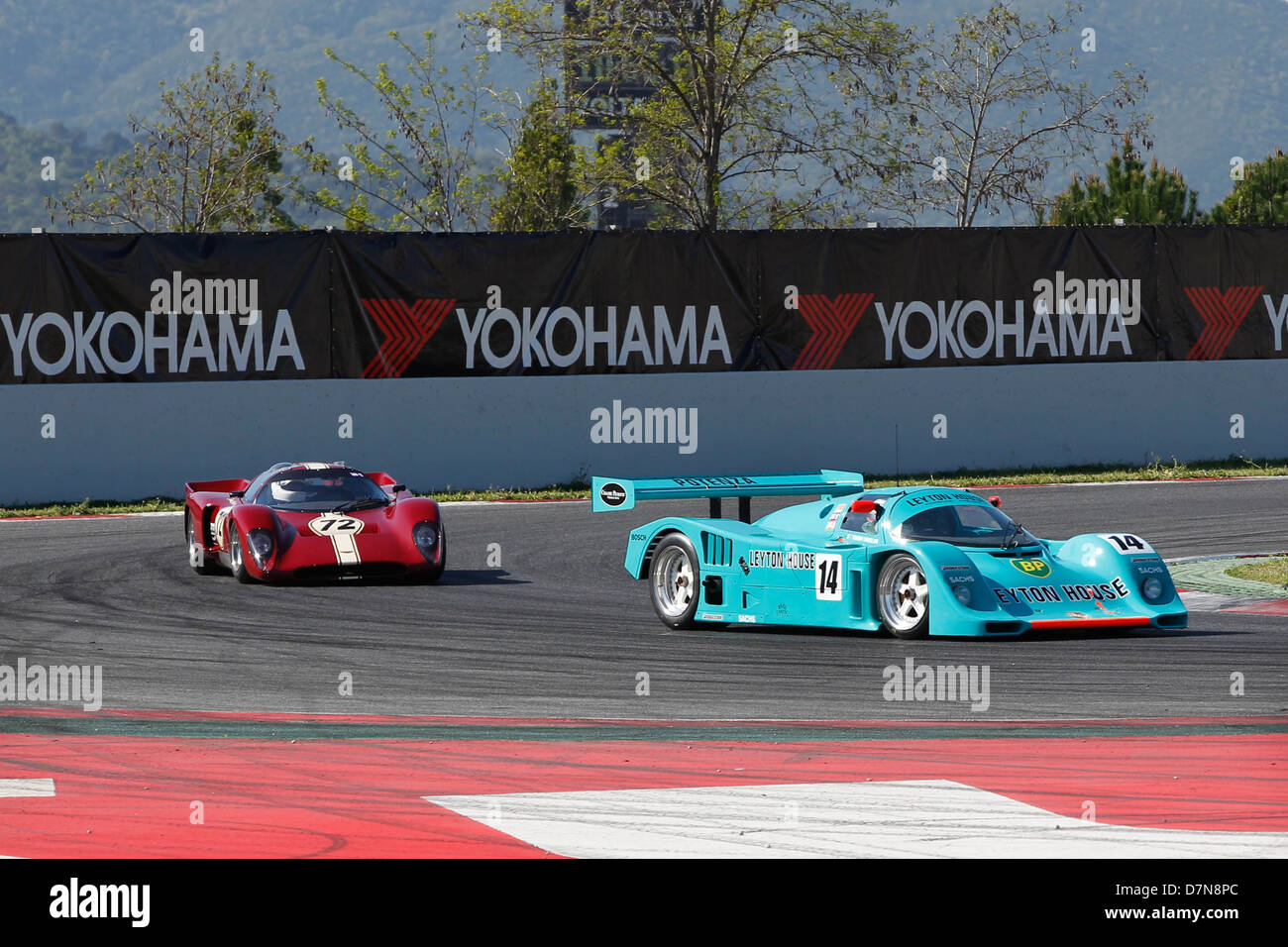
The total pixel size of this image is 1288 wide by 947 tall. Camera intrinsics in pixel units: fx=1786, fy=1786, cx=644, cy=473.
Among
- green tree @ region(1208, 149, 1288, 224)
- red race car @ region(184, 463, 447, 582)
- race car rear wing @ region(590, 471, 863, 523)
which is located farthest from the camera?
green tree @ region(1208, 149, 1288, 224)

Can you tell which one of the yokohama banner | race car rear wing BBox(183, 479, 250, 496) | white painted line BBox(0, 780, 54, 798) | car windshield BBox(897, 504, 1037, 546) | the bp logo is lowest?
white painted line BBox(0, 780, 54, 798)

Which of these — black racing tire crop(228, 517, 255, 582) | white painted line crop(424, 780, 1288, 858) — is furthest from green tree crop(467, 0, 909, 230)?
white painted line crop(424, 780, 1288, 858)

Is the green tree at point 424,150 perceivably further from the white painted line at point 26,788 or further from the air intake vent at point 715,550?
the white painted line at point 26,788

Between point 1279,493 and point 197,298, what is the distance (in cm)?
1337

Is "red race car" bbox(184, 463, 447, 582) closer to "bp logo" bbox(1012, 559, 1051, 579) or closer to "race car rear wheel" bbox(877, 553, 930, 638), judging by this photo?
"race car rear wheel" bbox(877, 553, 930, 638)

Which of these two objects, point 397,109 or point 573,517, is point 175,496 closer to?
point 573,517

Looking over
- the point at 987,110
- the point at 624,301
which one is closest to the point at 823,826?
the point at 624,301

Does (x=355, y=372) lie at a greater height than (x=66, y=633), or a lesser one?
greater

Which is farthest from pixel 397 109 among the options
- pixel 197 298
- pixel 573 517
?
pixel 573 517

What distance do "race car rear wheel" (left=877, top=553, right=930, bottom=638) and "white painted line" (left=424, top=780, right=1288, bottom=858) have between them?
444 cm

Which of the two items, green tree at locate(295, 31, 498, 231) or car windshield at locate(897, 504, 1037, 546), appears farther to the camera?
green tree at locate(295, 31, 498, 231)

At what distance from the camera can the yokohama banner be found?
71.9ft
